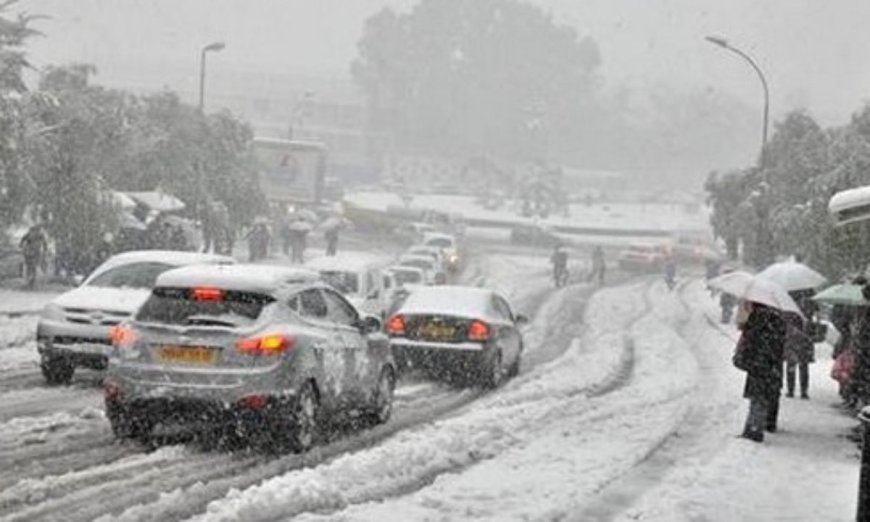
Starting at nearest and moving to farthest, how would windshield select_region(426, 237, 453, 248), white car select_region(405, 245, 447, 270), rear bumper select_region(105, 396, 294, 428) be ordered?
rear bumper select_region(105, 396, 294, 428) → white car select_region(405, 245, 447, 270) → windshield select_region(426, 237, 453, 248)

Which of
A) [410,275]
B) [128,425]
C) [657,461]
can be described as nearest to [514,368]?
[657,461]

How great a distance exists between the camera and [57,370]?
16.0 meters

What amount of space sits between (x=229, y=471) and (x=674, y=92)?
167 m

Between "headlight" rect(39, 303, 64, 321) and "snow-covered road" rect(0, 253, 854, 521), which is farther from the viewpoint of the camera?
"headlight" rect(39, 303, 64, 321)

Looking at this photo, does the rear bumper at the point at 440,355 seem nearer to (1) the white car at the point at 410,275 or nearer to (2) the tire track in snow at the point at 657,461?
(2) the tire track in snow at the point at 657,461

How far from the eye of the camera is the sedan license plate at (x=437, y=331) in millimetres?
18938

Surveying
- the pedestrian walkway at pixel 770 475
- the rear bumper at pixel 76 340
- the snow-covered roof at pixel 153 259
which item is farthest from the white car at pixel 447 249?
the rear bumper at pixel 76 340

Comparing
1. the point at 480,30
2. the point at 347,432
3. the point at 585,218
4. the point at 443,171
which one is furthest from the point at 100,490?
the point at 480,30

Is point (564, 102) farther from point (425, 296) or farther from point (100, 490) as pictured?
point (100, 490)

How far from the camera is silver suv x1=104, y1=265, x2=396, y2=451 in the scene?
1156cm

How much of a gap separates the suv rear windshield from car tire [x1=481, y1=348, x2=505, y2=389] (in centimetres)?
689

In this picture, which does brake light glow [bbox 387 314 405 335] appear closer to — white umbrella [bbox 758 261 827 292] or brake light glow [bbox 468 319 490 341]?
brake light glow [bbox 468 319 490 341]

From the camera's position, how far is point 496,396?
17.7 m

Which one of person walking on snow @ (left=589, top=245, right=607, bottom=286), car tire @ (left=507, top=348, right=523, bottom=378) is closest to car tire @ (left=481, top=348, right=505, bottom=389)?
car tire @ (left=507, top=348, right=523, bottom=378)
